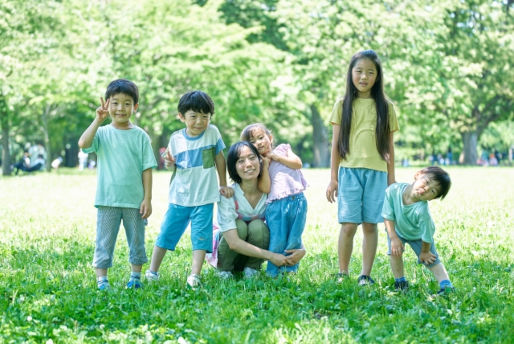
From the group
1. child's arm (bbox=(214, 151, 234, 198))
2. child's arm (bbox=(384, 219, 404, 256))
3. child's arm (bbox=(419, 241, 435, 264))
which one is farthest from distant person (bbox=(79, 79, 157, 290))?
child's arm (bbox=(419, 241, 435, 264))

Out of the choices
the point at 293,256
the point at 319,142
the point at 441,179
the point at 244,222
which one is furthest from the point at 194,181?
the point at 319,142

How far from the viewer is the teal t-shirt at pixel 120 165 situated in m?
5.20

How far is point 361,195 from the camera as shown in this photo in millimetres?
5469

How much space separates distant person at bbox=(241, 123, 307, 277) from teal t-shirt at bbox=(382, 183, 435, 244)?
2.91 feet

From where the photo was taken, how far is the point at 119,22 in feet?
80.3

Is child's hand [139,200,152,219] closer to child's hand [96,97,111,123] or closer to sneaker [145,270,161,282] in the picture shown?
sneaker [145,270,161,282]

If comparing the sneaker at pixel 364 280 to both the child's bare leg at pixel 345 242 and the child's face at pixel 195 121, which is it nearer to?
the child's bare leg at pixel 345 242

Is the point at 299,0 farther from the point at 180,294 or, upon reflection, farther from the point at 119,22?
the point at 180,294

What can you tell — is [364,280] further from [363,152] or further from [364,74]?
[364,74]

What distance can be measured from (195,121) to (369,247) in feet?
6.12

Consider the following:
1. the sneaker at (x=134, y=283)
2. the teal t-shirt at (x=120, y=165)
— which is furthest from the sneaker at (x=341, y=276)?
the teal t-shirt at (x=120, y=165)

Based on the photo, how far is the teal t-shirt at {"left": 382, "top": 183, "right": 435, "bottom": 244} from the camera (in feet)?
15.8

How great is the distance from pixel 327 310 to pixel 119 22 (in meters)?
21.9

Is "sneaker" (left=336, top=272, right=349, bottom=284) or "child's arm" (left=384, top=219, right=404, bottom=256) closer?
"child's arm" (left=384, top=219, right=404, bottom=256)
